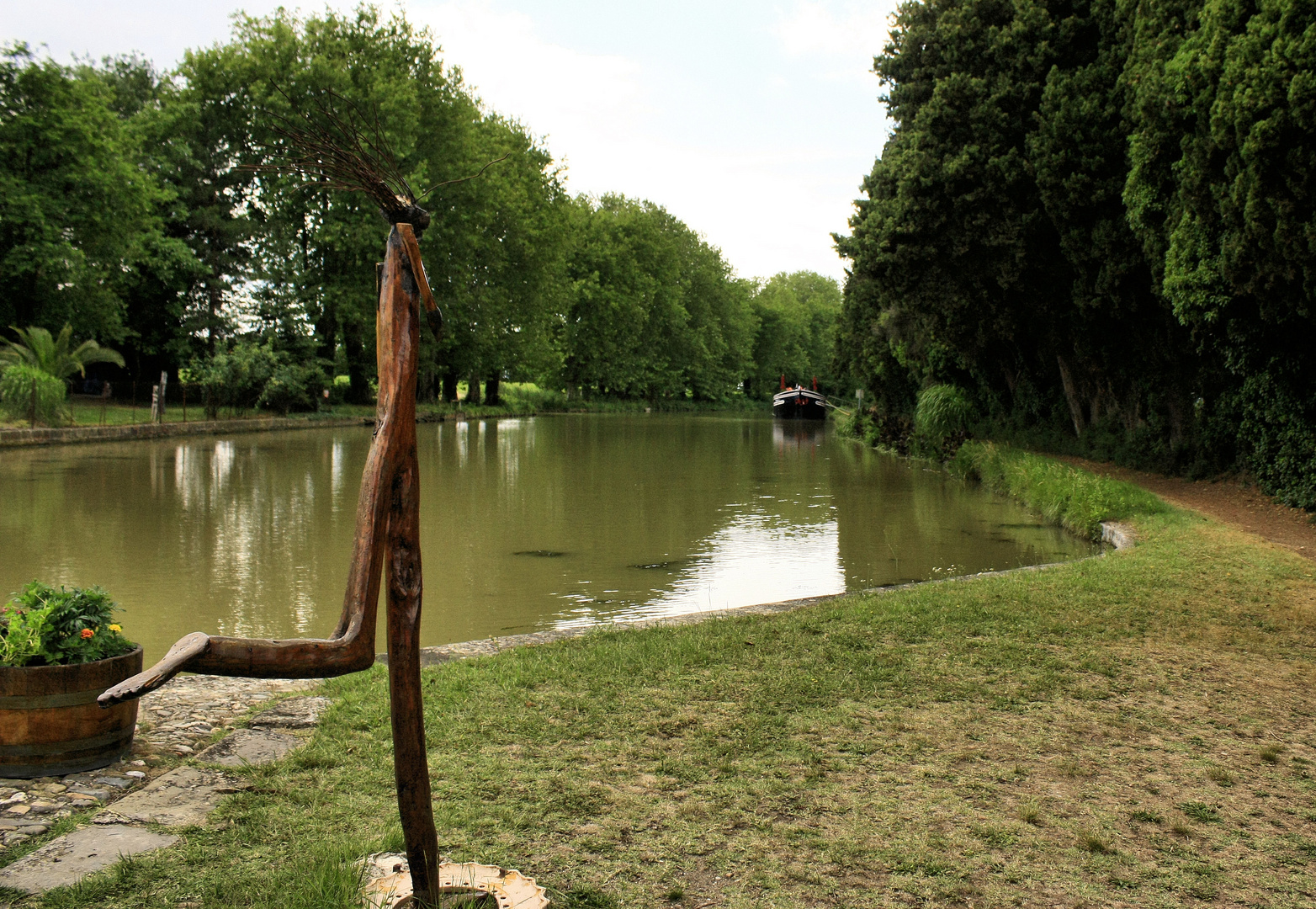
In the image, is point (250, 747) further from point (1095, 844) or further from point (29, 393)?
point (29, 393)

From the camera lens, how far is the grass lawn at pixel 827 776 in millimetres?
3160

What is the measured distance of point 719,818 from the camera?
11.9 ft

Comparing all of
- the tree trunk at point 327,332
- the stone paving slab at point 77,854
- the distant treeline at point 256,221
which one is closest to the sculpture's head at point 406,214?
the stone paving slab at point 77,854

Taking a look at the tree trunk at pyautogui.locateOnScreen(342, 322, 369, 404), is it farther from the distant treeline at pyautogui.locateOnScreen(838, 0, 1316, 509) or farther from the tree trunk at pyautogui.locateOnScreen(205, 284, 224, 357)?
the distant treeline at pyautogui.locateOnScreen(838, 0, 1316, 509)

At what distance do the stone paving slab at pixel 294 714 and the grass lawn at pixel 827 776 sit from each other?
13 cm

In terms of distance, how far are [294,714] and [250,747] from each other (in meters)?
0.51

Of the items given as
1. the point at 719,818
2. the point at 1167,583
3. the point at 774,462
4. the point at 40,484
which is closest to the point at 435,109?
the point at 774,462

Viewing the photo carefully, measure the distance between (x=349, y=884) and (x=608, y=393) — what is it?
71572 mm

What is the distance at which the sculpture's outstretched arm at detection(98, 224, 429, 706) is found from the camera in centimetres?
247

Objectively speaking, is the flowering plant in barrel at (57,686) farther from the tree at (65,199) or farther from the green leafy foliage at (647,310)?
the green leafy foliage at (647,310)

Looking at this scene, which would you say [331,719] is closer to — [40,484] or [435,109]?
[40,484]

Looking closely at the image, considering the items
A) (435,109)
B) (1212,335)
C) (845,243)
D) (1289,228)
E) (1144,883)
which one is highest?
(435,109)

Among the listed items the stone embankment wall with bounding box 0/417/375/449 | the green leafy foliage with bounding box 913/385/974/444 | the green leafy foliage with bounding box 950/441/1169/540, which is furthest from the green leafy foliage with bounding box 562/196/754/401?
the green leafy foliage with bounding box 950/441/1169/540

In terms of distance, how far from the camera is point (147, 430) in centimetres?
2572
